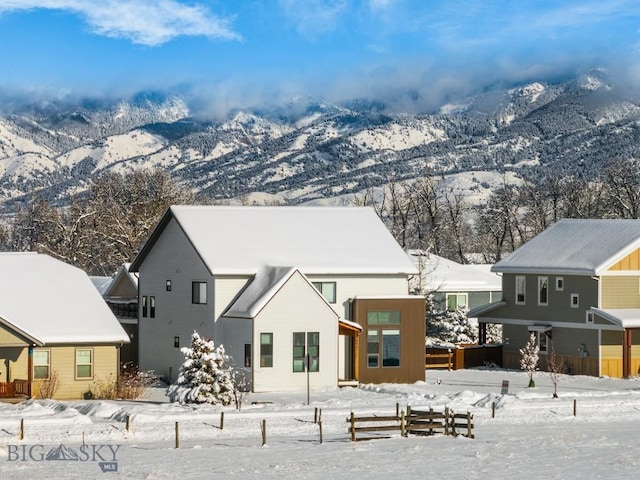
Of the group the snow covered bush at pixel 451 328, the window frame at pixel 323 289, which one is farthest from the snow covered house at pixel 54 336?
the snow covered bush at pixel 451 328

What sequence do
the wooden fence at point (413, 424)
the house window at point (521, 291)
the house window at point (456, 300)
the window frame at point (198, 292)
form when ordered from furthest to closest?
the house window at point (456, 300), the house window at point (521, 291), the window frame at point (198, 292), the wooden fence at point (413, 424)

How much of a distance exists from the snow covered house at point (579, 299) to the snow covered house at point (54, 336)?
23.0 metres

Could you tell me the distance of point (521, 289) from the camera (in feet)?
245

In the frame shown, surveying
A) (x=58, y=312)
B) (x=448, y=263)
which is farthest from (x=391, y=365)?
(x=448, y=263)

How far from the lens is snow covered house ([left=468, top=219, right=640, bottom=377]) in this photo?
68.8 m

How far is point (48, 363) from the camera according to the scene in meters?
58.6

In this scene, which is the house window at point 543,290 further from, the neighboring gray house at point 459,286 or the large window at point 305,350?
the neighboring gray house at point 459,286

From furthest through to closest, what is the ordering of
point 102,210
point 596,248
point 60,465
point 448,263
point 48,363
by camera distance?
point 102,210, point 448,263, point 596,248, point 48,363, point 60,465

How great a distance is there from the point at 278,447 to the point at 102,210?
7126 centimetres

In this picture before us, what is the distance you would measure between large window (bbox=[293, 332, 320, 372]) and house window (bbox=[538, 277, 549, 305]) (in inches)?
629

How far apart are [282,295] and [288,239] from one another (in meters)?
6.43

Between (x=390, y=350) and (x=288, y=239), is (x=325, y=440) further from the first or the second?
(x=288, y=239)

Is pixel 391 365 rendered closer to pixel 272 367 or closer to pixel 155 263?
pixel 272 367

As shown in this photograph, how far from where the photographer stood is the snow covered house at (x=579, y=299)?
226ft
